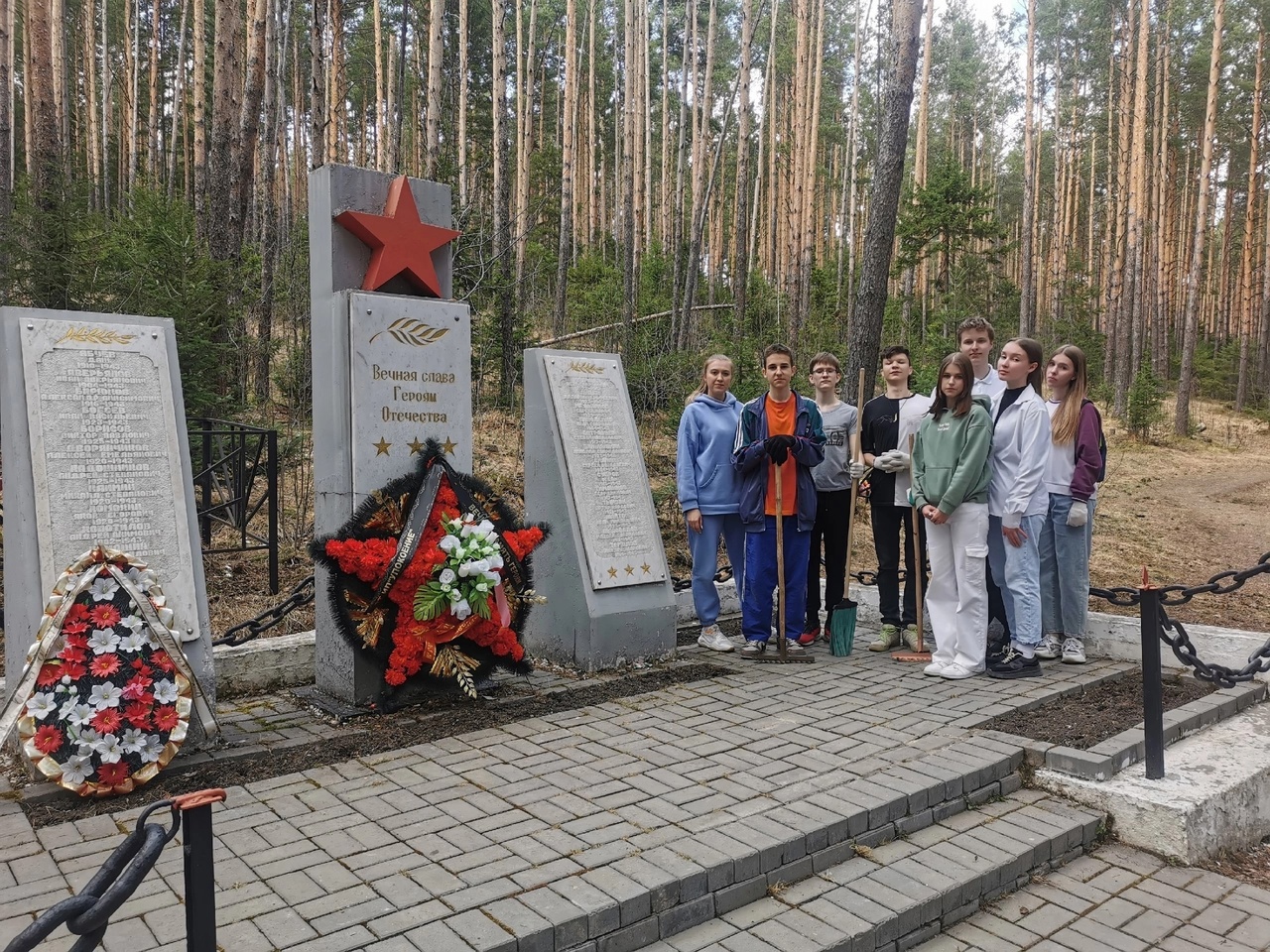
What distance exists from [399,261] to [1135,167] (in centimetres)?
2470

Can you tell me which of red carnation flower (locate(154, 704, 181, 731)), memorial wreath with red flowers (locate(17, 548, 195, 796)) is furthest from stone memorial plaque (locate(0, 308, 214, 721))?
red carnation flower (locate(154, 704, 181, 731))

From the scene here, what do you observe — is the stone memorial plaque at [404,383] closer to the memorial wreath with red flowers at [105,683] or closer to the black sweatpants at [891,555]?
the memorial wreath with red flowers at [105,683]

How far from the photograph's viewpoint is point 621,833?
3219 mm

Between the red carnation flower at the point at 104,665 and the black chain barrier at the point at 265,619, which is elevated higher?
the red carnation flower at the point at 104,665

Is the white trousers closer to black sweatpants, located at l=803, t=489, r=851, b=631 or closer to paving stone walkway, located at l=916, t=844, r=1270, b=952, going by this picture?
black sweatpants, located at l=803, t=489, r=851, b=631

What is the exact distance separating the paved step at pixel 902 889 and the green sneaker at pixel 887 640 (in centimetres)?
236

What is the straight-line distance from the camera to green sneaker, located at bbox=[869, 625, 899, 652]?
626cm

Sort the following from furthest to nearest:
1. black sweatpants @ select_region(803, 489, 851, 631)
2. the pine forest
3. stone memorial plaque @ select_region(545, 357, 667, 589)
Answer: the pine forest → black sweatpants @ select_region(803, 489, 851, 631) → stone memorial plaque @ select_region(545, 357, 667, 589)

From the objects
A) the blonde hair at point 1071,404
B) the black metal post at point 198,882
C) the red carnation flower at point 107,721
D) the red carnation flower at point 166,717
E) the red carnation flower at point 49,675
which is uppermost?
the blonde hair at point 1071,404

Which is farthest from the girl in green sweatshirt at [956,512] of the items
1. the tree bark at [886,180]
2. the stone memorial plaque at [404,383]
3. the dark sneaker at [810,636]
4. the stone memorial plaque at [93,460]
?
the stone memorial plaque at [93,460]

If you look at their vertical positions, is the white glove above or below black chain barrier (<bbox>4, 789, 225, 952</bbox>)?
above

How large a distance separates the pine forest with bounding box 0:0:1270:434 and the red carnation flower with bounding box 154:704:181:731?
4.40 metres

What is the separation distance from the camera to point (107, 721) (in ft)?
11.8

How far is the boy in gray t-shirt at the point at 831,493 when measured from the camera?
247 inches
